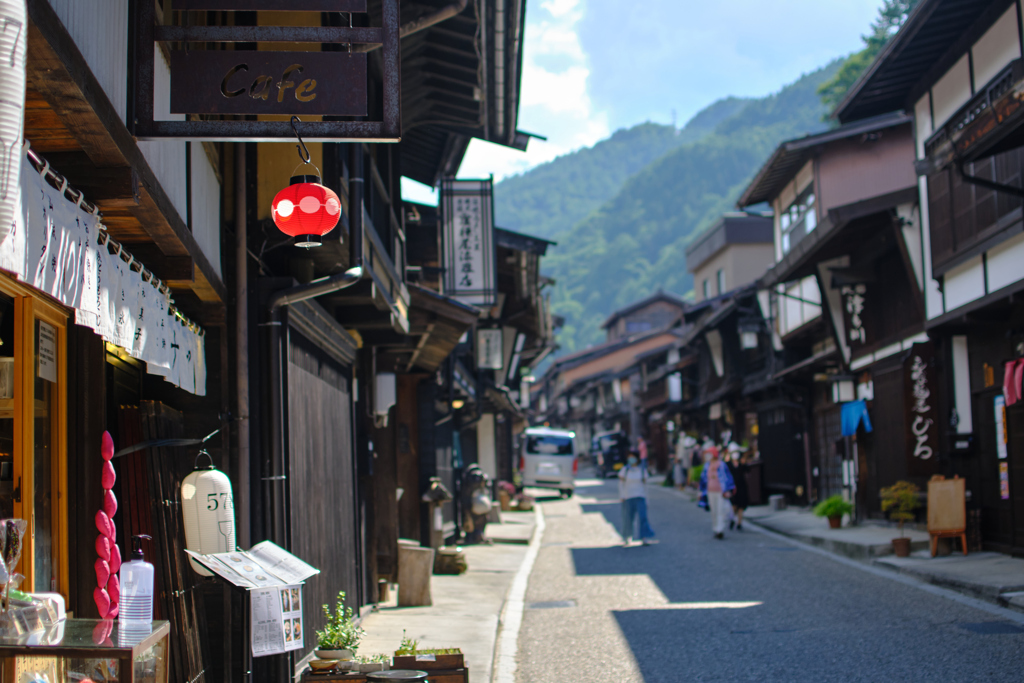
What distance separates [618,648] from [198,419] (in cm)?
451

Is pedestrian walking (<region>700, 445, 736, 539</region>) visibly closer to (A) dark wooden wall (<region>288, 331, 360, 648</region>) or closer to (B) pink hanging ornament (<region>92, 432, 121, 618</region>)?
(A) dark wooden wall (<region>288, 331, 360, 648</region>)

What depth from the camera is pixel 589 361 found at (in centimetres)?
7225

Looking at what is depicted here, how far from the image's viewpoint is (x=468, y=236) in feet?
52.7

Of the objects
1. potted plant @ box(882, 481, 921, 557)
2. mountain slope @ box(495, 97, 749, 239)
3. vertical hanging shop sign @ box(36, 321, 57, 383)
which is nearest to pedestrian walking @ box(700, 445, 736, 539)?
potted plant @ box(882, 481, 921, 557)

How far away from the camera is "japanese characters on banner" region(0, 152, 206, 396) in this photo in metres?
3.66

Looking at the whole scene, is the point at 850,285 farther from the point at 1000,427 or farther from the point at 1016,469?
the point at 1016,469

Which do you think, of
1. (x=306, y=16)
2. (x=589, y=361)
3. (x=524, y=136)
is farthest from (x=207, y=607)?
(x=589, y=361)

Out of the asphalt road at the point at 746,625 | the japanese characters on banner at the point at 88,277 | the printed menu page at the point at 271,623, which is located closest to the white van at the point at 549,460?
the asphalt road at the point at 746,625

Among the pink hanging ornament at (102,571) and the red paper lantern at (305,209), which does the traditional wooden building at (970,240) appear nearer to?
the red paper lantern at (305,209)

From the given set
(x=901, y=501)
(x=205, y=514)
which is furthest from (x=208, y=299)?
(x=901, y=501)

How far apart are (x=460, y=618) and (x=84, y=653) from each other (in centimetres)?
721

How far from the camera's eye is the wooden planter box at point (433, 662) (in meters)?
6.13

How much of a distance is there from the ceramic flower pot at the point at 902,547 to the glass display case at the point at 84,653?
12.3m

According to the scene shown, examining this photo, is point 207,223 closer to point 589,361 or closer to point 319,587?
point 319,587
